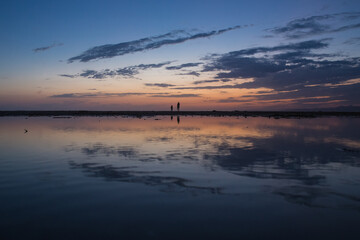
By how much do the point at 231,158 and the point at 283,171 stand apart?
156 inches

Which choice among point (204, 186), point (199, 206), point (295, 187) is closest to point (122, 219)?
point (199, 206)

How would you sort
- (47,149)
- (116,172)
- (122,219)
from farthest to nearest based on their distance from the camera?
1. (47,149)
2. (116,172)
3. (122,219)

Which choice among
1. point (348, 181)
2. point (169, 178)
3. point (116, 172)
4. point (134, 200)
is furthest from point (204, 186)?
point (348, 181)

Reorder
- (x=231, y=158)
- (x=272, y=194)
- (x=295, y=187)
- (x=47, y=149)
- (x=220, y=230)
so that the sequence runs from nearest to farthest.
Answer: (x=220, y=230)
(x=272, y=194)
(x=295, y=187)
(x=231, y=158)
(x=47, y=149)

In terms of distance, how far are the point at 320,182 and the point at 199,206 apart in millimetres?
6071

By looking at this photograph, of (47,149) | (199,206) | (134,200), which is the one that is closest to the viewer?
(199,206)

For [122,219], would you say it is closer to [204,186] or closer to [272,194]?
[204,186]

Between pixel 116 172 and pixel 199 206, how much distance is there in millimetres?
5930

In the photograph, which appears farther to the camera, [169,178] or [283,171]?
[283,171]

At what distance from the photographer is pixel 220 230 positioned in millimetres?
7316

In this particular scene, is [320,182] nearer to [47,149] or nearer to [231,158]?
[231,158]

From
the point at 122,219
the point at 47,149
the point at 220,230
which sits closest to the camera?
the point at 220,230

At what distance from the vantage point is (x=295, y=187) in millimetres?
11156

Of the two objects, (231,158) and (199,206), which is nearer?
(199,206)
